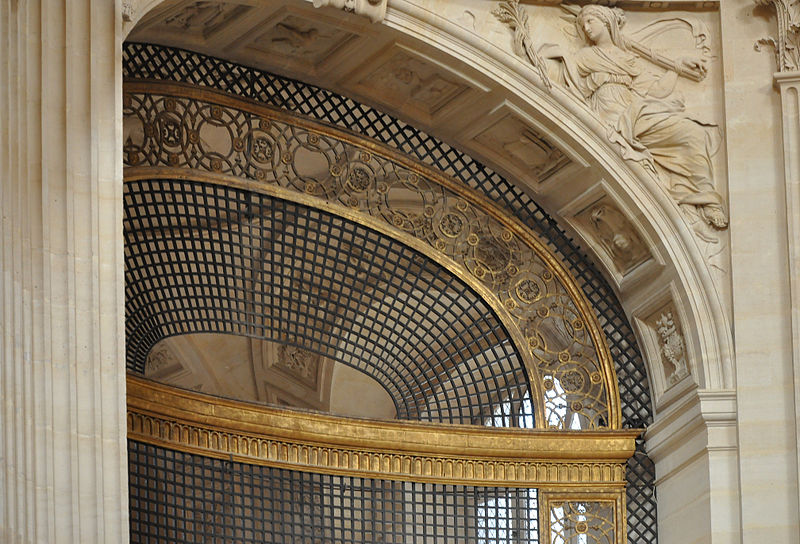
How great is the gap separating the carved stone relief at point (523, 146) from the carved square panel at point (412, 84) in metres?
0.28

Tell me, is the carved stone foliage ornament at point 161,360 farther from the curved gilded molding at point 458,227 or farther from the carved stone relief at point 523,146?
the carved stone relief at point 523,146

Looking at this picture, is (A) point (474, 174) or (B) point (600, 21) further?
(A) point (474, 174)

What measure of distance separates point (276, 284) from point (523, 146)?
1.70 m

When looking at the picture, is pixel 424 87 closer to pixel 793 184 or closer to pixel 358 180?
pixel 358 180

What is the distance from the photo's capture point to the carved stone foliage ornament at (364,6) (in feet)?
33.2

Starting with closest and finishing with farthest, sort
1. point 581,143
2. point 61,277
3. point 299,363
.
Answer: point 61,277
point 581,143
point 299,363

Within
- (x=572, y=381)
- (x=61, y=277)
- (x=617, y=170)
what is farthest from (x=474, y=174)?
(x=61, y=277)

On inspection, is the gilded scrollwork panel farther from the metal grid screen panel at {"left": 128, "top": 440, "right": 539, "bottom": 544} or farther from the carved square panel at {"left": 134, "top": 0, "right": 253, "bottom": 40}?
the carved square panel at {"left": 134, "top": 0, "right": 253, "bottom": 40}

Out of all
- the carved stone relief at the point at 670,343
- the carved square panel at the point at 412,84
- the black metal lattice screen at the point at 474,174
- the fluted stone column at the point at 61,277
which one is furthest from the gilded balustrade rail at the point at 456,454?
the fluted stone column at the point at 61,277

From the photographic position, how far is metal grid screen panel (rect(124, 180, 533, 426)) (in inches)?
421

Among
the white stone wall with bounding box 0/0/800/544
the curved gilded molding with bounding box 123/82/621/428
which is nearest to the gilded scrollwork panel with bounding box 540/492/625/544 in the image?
the white stone wall with bounding box 0/0/800/544

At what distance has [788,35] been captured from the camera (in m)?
10.5

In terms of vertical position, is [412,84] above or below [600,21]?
below

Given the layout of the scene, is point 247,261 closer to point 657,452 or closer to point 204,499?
point 204,499
